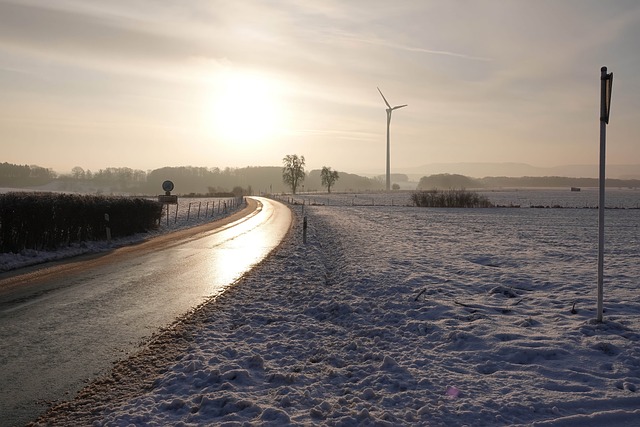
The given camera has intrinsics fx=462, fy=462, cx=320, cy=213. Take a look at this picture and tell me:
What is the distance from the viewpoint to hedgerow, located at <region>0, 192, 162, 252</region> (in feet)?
54.3

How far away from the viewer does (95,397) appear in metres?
5.46

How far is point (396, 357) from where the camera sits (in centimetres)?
669

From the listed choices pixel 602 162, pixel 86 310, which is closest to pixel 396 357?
pixel 602 162

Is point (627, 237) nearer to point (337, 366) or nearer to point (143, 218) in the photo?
point (337, 366)

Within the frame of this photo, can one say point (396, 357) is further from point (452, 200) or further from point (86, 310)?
point (452, 200)

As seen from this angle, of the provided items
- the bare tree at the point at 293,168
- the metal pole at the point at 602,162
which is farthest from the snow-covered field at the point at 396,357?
the bare tree at the point at 293,168

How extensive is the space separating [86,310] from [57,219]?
11.1 meters

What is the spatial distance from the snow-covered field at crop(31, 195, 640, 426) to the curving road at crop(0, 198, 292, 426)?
0.54m

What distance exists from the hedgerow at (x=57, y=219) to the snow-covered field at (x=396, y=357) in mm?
10002

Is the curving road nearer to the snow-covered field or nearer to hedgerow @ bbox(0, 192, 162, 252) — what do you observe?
the snow-covered field

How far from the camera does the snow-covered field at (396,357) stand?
5012mm

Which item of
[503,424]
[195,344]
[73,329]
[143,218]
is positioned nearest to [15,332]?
[73,329]

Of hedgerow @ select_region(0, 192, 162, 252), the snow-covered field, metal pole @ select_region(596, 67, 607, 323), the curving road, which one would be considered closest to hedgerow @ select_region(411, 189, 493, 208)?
hedgerow @ select_region(0, 192, 162, 252)

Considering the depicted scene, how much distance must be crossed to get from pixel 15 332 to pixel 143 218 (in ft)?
64.3
